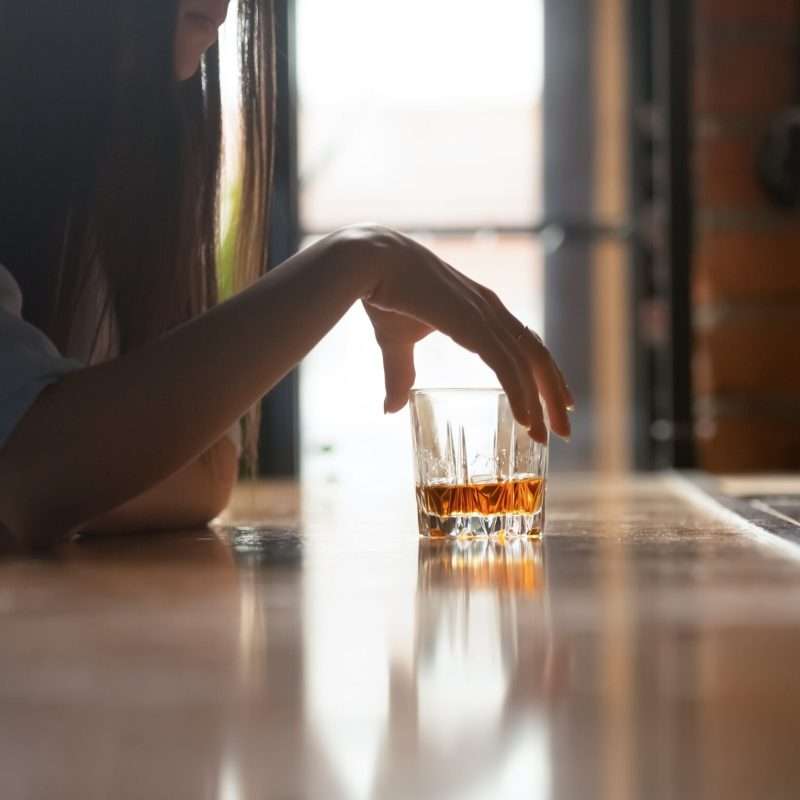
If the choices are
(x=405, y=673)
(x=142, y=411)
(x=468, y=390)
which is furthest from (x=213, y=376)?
(x=405, y=673)

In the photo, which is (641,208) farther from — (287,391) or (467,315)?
(467,315)

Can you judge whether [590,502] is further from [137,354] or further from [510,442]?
[137,354]

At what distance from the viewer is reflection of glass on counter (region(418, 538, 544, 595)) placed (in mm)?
661

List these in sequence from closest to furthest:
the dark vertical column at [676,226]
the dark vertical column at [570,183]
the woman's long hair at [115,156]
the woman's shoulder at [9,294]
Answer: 1. the woman's shoulder at [9,294]
2. the woman's long hair at [115,156]
3. the dark vertical column at [676,226]
4. the dark vertical column at [570,183]

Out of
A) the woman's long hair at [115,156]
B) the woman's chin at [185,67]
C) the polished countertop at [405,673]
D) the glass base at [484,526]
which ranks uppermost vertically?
the woman's chin at [185,67]

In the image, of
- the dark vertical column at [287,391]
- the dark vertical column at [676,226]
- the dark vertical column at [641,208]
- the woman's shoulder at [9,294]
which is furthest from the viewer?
the dark vertical column at [641,208]

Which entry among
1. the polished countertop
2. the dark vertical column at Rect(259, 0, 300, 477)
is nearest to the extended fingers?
the polished countertop

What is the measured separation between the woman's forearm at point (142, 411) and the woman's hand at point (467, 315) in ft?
0.22

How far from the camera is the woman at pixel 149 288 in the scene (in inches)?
32.9

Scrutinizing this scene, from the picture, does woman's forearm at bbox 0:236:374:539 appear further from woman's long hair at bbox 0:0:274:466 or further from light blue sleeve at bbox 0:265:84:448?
woman's long hair at bbox 0:0:274:466

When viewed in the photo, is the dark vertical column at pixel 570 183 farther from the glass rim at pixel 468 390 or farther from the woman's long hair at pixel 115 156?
the glass rim at pixel 468 390

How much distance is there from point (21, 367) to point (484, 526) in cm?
31

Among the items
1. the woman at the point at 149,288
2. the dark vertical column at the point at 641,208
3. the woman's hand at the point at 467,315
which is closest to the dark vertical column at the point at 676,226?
the dark vertical column at the point at 641,208

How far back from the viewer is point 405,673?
1.41 feet
